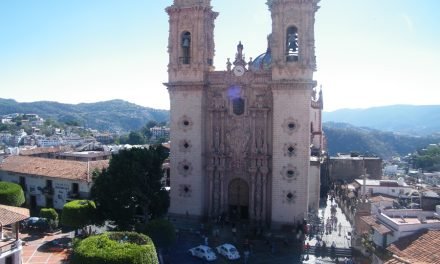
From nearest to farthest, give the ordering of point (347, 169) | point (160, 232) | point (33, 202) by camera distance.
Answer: point (160, 232) < point (33, 202) < point (347, 169)

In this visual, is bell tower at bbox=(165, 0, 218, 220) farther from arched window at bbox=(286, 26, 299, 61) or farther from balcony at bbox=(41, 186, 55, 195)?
balcony at bbox=(41, 186, 55, 195)

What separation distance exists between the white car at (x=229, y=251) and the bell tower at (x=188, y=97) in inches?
→ 270

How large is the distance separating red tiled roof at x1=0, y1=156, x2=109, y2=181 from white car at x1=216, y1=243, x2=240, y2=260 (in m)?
16.8

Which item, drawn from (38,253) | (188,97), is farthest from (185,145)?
(38,253)

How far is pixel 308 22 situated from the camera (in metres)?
33.4

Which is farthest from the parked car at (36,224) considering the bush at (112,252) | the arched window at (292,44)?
the arched window at (292,44)

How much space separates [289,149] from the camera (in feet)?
110

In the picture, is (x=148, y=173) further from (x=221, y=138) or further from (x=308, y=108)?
(x=308, y=108)

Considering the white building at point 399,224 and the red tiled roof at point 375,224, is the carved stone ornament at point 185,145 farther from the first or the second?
the white building at point 399,224

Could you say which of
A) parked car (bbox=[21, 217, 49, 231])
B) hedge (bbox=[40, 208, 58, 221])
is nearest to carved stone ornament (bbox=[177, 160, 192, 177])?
hedge (bbox=[40, 208, 58, 221])

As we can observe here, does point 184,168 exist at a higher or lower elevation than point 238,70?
lower

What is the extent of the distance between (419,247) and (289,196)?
42.9 ft

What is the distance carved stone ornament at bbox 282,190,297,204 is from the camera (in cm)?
3341

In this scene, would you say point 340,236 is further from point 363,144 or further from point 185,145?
point 363,144
